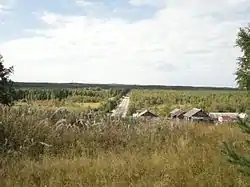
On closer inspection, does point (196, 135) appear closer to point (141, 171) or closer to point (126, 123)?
point (126, 123)

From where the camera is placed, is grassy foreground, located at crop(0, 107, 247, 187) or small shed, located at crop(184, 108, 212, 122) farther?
small shed, located at crop(184, 108, 212, 122)

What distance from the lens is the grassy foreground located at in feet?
23.3

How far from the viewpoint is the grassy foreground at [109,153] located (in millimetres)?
7095

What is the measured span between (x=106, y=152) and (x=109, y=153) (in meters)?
0.30

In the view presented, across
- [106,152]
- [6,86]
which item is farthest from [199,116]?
[106,152]

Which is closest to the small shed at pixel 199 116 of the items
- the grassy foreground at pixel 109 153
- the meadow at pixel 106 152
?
the meadow at pixel 106 152

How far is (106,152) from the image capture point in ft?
30.4

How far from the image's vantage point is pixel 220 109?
115m

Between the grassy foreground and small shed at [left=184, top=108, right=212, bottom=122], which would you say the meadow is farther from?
small shed at [left=184, top=108, right=212, bottom=122]

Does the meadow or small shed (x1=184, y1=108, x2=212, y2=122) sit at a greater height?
the meadow

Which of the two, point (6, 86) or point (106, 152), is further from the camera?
point (6, 86)

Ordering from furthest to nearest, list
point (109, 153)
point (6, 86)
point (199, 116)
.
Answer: point (199, 116) < point (6, 86) < point (109, 153)

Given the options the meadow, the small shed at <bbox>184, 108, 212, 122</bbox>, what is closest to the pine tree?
the small shed at <bbox>184, 108, 212, 122</bbox>

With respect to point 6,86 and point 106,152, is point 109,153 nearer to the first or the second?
point 106,152
